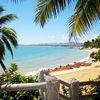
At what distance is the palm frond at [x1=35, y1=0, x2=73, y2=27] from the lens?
2436 mm

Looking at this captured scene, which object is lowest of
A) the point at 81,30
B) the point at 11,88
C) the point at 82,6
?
the point at 11,88

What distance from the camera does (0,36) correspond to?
6.96 meters

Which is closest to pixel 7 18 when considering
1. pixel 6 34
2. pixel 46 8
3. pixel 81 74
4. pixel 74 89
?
pixel 6 34

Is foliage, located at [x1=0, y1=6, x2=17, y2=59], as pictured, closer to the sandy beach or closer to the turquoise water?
the turquoise water

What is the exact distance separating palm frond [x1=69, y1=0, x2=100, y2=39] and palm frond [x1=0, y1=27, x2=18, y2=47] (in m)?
5.60

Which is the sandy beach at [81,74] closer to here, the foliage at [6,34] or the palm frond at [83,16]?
the foliage at [6,34]

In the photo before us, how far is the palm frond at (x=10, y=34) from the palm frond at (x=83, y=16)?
560 centimetres

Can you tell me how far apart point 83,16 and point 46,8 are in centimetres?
106

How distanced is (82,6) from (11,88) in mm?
2552

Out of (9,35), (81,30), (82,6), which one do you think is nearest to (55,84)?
(81,30)

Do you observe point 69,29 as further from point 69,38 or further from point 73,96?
point 73,96

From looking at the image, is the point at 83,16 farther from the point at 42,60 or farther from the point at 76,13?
the point at 42,60

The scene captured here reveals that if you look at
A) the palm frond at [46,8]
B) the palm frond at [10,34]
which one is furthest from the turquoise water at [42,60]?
the palm frond at [46,8]

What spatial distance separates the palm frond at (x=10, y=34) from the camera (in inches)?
275
